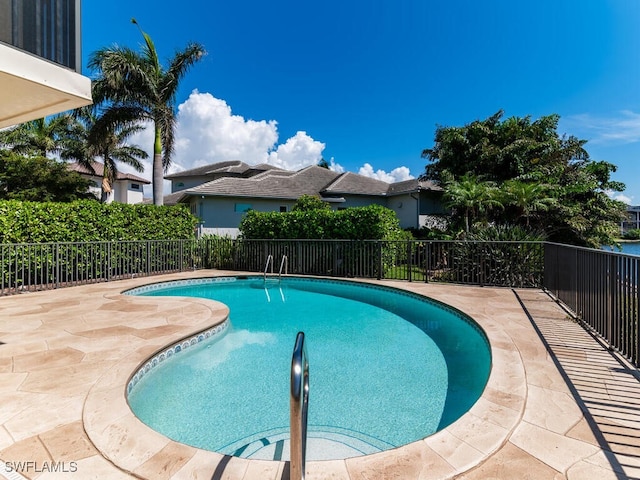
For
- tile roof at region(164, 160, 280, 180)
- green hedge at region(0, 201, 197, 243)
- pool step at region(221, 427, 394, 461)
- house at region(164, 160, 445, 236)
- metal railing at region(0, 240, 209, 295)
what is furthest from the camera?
tile roof at region(164, 160, 280, 180)

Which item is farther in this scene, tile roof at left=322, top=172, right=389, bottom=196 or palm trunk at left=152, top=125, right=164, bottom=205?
tile roof at left=322, top=172, right=389, bottom=196

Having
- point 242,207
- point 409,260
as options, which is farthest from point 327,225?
point 242,207

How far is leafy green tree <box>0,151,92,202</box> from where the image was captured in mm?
16922

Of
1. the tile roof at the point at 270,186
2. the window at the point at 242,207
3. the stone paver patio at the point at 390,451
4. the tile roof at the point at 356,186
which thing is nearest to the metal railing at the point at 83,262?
the stone paver patio at the point at 390,451

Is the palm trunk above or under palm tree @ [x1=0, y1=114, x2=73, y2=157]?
under

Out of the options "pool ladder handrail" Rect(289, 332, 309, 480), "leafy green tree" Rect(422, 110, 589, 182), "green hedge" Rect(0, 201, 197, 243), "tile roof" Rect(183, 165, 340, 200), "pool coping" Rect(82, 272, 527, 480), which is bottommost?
"pool coping" Rect(82, 272, 527, 480)

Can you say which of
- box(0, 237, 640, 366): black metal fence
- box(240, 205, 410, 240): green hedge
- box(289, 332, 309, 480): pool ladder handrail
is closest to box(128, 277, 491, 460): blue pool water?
box(289, 332, 309, 480): pool ladder handrail

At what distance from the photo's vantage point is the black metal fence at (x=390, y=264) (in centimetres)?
392

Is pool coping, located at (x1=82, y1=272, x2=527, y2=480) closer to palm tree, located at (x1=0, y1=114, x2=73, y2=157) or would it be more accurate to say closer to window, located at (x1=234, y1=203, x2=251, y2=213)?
window, located at (x1=234, y1=203, x2=251, y2=213)

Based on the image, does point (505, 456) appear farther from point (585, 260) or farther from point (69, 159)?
point (69, 159)

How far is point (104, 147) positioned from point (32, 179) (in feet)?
12.9

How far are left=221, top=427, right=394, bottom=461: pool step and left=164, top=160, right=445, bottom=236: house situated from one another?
14.4 m

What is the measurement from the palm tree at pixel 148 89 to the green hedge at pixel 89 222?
3214 millimetres

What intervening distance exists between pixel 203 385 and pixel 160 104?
48.4 ft
